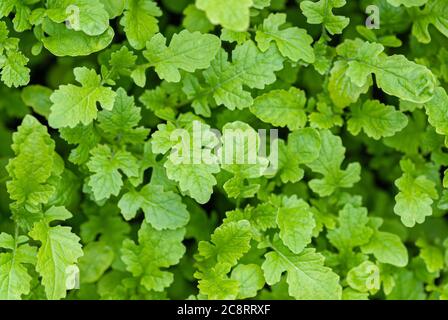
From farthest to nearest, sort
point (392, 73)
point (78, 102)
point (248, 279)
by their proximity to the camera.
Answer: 1. point (248, 279)
2. point (392, 73)
3. point (78, 102)

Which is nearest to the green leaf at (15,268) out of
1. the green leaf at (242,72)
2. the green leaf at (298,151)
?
the green leaf at (242,72)

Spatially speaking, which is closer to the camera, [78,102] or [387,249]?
[78,102]

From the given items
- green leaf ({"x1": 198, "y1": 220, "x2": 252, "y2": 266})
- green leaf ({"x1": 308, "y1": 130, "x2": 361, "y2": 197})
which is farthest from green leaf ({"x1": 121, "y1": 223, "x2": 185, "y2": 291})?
green leaf ({"x1": 308, "y1": 130, "x2": 361, "y2": 197})

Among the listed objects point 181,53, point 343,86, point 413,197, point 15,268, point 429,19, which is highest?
point 429,19

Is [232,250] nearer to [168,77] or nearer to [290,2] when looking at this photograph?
[168,77]

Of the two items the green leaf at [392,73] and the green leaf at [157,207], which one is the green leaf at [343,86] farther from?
the green leaf at [157,207]

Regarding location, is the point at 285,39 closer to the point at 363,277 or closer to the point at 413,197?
the point at 413,197

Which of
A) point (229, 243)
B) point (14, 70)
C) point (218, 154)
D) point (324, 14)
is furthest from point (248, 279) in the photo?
point (14, 70)
